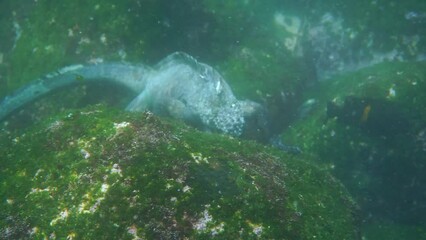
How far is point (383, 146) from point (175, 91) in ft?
16.7

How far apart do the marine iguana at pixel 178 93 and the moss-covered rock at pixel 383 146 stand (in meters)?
1.40

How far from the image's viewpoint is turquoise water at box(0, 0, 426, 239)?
812 cm

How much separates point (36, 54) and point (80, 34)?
1.30 metres

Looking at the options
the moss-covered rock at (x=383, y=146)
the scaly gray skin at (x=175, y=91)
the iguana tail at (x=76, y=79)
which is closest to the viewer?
the scaly gray skin at (x=175, y=91)

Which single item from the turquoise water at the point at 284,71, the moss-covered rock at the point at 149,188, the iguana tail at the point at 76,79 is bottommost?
the moss-covered rock at the point at 149,188

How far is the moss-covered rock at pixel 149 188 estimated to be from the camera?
11.9ft

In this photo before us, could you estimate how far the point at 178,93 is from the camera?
729 cm

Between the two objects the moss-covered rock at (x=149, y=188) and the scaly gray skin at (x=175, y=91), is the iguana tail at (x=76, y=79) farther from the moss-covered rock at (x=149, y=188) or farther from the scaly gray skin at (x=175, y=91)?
the moss-covered rock at (x=149, y=188)

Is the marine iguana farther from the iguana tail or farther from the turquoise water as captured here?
the turquoise water

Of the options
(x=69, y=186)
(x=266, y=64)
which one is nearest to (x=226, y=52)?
(x=266, y=64)

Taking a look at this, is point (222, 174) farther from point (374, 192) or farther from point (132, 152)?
point (374, 192)

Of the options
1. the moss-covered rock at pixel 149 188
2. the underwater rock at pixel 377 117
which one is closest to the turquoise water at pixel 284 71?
the underwater rock at pixel 377 117

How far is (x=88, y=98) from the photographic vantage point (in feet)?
26.8

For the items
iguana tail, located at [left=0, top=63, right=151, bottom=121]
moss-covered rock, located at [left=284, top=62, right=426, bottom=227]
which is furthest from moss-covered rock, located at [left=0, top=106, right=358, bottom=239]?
moss-covered rock, located at [left=284, top=62, right=426, bottom=227]
